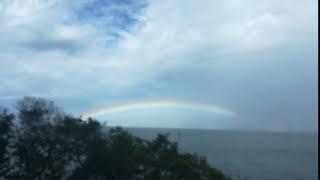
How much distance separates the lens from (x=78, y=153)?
29516 mm

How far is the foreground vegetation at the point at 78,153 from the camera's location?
2792 cm

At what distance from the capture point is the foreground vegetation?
27922mm

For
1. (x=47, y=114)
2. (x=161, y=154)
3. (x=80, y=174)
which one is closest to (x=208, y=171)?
(x=161, y=154)

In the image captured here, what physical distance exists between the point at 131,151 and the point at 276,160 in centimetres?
7132

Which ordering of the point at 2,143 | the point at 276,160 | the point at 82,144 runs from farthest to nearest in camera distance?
the point at 276,160
the point at 82,144
the point at 2,143

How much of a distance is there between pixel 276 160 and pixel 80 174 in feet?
240

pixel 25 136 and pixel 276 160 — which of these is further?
pixel 276 160

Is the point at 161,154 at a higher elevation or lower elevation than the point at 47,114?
lower

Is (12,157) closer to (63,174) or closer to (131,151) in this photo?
(63,174)

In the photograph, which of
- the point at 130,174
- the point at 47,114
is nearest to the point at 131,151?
the point at 130,174

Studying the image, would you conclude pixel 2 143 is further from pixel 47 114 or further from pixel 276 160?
pixel 276 160

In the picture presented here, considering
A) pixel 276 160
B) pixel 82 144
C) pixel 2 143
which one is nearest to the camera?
pixel 2 143

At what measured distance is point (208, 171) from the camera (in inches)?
1180

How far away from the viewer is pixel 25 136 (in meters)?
28.2
